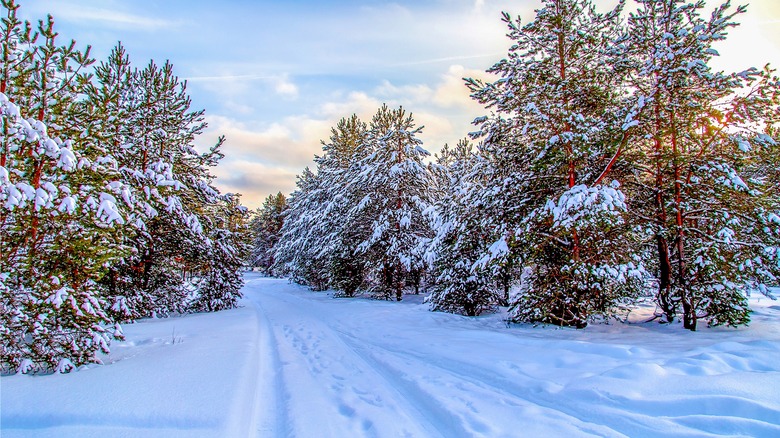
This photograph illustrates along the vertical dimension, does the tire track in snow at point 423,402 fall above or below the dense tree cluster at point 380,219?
below

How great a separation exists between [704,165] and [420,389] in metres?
8.27

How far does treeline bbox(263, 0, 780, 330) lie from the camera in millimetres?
7500

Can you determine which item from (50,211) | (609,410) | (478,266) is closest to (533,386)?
(609,410)

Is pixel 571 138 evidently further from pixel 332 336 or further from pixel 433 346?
pixel 332 336

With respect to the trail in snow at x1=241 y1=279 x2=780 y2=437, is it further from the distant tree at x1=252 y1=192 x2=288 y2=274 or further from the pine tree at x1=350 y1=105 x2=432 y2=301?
the distant tree at x1=252 y1=192 x2=288 y2=274

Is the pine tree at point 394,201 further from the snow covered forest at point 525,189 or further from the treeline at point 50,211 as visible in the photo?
the treeline at point 50,211

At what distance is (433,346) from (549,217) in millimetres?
4144

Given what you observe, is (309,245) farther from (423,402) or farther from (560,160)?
(423,402)

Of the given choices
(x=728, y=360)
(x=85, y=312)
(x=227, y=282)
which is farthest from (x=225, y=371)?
(x=227, y=282)

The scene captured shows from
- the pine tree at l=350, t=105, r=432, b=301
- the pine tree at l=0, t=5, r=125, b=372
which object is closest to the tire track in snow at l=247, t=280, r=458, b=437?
the pine tree at l=0, t=5, r=125, b=372

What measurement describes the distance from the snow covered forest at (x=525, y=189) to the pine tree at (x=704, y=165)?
5cm

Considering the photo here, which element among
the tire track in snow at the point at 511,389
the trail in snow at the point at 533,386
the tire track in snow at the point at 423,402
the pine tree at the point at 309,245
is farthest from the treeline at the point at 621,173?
the pine tree at the point at 309,245

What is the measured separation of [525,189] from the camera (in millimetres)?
9352

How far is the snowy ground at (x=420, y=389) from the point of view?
3520 mm
